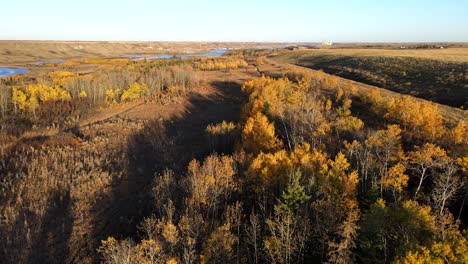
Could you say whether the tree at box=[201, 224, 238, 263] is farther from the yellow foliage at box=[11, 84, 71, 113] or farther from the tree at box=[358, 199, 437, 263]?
the yellow foliage at box=[11, 84, 71, 113]

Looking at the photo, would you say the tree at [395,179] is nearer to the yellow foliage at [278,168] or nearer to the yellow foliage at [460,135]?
the yellow foliage at [278,168]

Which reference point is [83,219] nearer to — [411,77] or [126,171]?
[126,171]

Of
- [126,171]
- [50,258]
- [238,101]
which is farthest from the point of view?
[238,101]

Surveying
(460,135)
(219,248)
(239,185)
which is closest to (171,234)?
(219,248)

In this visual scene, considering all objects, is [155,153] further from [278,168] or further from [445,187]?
[445,187]

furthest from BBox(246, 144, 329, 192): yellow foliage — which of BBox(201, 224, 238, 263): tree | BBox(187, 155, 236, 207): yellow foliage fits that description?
BBox(201, 224, 238, 263): tree

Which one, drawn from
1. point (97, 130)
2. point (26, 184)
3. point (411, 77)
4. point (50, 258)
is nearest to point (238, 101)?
point (97, 130)
